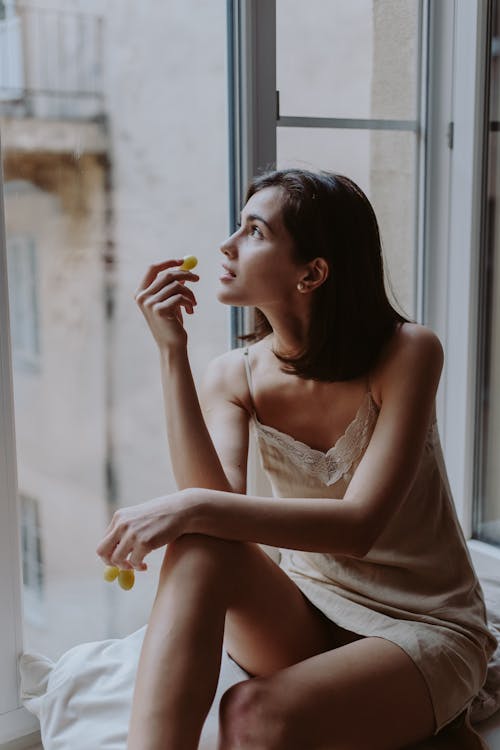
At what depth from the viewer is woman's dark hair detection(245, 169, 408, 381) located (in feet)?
4.85

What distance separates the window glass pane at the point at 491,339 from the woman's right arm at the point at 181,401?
1.01 meters

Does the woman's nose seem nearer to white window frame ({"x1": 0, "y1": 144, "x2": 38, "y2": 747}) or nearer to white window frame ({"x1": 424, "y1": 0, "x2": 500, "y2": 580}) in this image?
white window frame ({"x1": 0, "y1": 144, "x2": 38, "y2": 747})

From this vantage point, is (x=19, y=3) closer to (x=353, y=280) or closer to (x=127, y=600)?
(x=353, y=280)

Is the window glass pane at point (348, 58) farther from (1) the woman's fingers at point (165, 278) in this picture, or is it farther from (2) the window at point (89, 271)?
(1) the woman's fingers at point (165, 278)

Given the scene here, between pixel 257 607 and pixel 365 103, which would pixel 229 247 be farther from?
pixel 365 103

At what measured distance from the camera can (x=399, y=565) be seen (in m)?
1.56

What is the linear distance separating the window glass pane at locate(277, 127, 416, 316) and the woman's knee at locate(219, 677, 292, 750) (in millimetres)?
1098

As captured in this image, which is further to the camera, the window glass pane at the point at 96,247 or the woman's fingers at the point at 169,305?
the window glass pane at the point at 96,247

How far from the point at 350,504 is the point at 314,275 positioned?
0.38m

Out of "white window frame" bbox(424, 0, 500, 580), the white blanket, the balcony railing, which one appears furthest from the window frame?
the white blanket

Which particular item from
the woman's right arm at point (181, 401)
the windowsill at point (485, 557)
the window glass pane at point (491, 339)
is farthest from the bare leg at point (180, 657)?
the window glass pane at point (491, 339)

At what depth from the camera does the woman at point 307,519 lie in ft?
4.25

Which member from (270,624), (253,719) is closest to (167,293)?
(270,624)

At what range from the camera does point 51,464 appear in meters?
1.78
